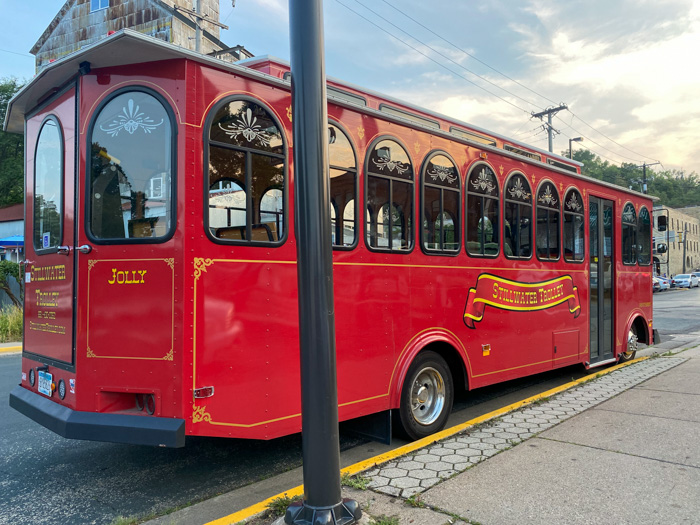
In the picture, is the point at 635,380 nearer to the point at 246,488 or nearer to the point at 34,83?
the point at 246,488

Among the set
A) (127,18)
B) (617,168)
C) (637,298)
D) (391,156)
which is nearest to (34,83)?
(391,156)

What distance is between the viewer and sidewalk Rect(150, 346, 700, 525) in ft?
11.0

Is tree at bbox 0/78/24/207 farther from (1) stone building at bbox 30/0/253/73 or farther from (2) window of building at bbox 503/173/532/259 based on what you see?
(2) window of building at bbox 503/173/532/259

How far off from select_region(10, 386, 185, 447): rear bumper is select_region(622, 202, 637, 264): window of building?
792cm

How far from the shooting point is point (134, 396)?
12.8 feet

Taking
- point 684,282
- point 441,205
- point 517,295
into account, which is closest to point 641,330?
point 517,295

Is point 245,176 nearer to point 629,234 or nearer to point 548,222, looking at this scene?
point 548,222

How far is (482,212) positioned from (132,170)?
146 inches

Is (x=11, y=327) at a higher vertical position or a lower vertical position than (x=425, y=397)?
lower

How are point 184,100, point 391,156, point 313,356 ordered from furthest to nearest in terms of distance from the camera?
point 391,156 → point 184,100 → point 313,356

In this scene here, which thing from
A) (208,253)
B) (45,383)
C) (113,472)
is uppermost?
(208,253)

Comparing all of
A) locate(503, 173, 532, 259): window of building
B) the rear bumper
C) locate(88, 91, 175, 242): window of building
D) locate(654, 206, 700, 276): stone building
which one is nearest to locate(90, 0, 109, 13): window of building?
locate(503, 173, 532, 259): window of building

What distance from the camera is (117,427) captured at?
3.68m

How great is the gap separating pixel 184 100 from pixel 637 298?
27.9 feet
